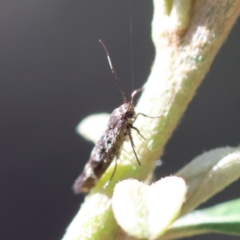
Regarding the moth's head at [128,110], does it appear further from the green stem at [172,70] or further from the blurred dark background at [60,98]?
the blurred dark background at [60,98]

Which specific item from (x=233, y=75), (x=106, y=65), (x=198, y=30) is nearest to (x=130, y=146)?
(x=198, y=30)

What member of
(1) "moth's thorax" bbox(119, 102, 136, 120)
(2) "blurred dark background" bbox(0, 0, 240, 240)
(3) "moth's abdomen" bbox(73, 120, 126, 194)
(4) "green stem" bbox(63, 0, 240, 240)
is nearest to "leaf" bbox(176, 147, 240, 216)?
(4) "green stem" bbox(63, 0, 240, 240)

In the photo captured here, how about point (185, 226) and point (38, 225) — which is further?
point (38, 225)

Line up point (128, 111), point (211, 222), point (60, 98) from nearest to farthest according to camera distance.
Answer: point (211, 222) < point (128, 111) < point (60, 98)

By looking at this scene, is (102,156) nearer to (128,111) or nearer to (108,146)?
Result: (108,146)

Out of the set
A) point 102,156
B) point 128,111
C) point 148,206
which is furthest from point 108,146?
point 148,206

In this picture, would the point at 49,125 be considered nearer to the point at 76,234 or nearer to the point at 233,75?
the point at 233,75

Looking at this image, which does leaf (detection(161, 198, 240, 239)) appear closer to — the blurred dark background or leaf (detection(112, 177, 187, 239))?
leaf (detection(112, 177, 187, 239))
